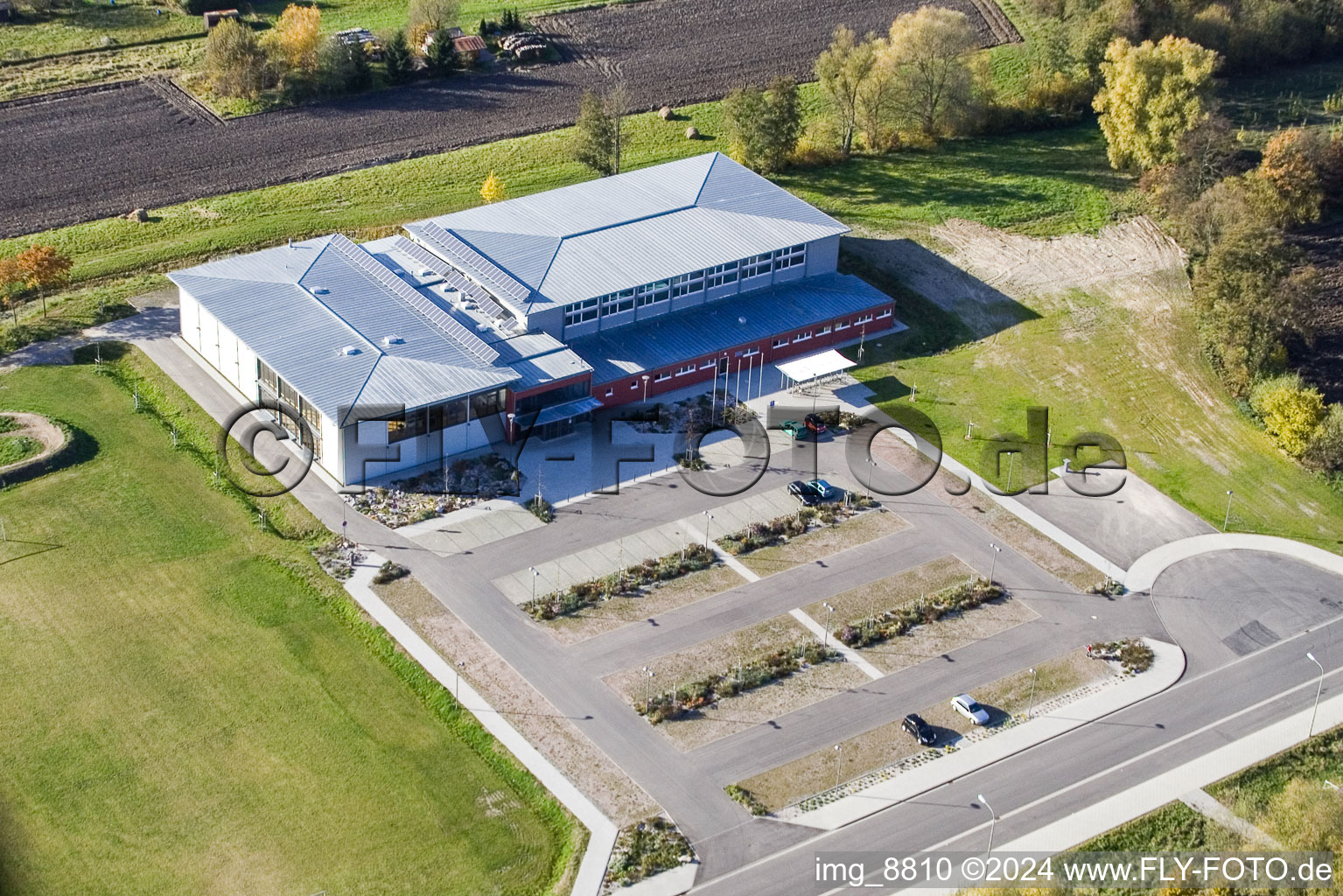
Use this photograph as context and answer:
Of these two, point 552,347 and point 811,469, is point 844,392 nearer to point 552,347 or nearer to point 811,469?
point 811,469

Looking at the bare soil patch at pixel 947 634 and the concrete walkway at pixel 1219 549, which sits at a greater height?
the concrete walkway at pixel 1219 549

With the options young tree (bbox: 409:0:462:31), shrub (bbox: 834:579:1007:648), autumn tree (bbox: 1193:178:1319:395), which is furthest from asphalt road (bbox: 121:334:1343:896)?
young tree (bbox: 409:0:462:31)

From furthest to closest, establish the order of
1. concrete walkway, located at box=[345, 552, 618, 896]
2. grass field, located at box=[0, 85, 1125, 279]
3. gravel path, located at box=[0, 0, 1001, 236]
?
gravel path, located at box=[0, 0, 1001, 236] → grass field, located at box=[0, 85, 1125, 279] → concrete walkway, located at box=[345, 552, 618, 896]

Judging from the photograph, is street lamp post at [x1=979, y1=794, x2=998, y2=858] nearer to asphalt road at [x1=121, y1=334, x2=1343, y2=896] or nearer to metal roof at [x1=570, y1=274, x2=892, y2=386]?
asphalt road at [x1=121, y1=334, x2=1343, y2=896]

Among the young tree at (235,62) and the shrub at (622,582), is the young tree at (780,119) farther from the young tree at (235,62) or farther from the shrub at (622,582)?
the shrub at (622,582)

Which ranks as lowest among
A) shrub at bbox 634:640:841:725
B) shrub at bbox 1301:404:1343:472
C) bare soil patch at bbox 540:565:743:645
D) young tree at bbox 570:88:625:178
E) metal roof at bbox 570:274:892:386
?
shrub at bbox 634:640:841:725

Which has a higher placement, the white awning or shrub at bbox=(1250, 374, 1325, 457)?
the white awning

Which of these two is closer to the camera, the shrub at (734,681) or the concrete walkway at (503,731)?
the concrete walkway at (503,731)

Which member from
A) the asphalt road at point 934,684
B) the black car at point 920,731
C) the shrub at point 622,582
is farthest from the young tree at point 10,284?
the black car at point 920,731

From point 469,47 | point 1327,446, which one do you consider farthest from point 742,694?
point 469,47
